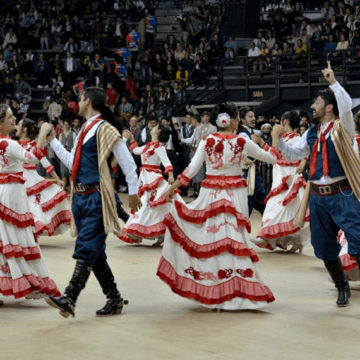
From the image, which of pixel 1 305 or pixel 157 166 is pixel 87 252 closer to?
pixel 1 305

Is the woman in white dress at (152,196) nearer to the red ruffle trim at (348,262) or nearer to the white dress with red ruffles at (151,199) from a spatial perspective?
the white dress with red ruffles at (151,199)

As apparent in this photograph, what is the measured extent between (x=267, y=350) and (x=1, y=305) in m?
2.72

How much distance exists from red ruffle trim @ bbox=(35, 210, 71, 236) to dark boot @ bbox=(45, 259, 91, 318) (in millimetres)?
4061

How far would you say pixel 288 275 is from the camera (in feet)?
29.2

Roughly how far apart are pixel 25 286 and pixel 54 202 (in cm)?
372

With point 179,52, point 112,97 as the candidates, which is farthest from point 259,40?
point 112,97

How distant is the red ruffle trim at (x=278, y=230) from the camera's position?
1011 centimetres

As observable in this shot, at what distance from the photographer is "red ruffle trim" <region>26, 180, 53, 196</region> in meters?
Result: 10.8

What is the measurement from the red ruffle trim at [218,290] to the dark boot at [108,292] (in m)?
0.51

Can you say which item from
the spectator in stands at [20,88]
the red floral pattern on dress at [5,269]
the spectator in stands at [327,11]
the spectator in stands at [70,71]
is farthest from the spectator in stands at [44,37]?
the red floral pattern on dress at [5,269]

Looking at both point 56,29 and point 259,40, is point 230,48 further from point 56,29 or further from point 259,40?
point 56,29

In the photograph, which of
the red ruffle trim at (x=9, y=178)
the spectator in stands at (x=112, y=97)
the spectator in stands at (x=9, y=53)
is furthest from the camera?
the spectator in stands at (x=9, y=53)

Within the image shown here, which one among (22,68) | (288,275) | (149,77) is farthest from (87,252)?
(22,68)

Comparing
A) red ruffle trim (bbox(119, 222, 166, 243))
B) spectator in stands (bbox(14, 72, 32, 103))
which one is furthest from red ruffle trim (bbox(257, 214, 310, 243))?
spectator in stands (bbox(14, 72, 32, 103))
